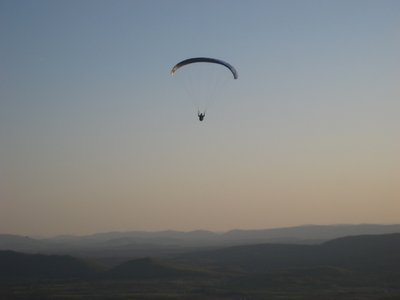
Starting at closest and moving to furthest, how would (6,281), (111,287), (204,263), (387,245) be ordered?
(111,287) < (6,281) < (387,245) < (204,263)

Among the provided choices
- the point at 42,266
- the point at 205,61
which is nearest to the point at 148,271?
the point at 42,266

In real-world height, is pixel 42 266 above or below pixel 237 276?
above

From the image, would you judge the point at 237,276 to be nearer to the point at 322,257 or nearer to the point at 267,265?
the point at 267,265

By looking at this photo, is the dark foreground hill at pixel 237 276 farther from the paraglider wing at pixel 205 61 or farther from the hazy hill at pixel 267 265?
the paraglider wing at pixel 205 61

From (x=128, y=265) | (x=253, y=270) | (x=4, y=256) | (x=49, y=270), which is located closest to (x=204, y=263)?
(x=253, y=270)

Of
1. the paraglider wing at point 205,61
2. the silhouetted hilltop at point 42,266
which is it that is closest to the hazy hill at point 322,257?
the silhouetted hilltop at point 42,266

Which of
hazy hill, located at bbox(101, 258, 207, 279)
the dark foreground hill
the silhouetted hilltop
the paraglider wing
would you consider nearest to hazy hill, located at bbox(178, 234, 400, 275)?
the dark foreground hill

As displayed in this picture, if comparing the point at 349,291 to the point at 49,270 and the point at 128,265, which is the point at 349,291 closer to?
the point at 128,265

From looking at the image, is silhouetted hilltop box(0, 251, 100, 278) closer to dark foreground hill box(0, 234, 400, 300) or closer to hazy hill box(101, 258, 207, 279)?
dark foreground hill box(0, 234, 400, 300)
